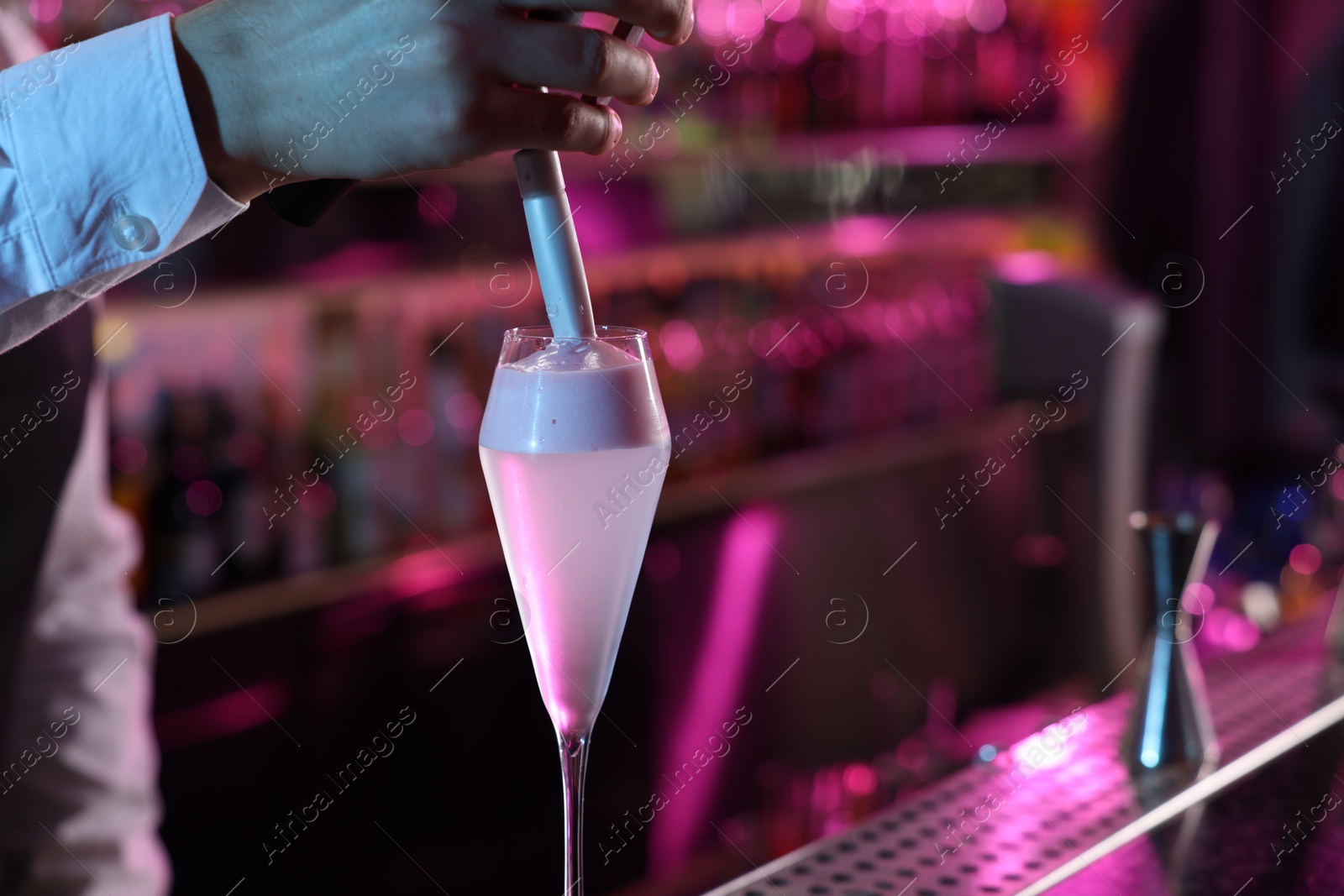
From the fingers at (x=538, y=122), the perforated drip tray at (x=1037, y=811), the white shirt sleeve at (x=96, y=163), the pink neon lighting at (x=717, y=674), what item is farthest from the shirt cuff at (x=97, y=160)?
the pink neon lighting at (x=717, y=674)

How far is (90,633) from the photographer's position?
4.42 ft

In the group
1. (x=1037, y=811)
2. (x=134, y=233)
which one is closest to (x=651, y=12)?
(x=134, y=233)

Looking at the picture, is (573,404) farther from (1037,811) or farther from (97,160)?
(1037,811)

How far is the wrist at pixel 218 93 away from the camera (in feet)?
2.28

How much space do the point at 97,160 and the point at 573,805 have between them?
1.48 ft

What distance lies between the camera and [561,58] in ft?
2.15

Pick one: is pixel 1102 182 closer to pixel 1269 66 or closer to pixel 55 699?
Result: pixel 1269 66

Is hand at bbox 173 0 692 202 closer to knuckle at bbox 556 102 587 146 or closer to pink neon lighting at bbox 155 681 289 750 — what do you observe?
knuckle at bbox 556 102 587 146

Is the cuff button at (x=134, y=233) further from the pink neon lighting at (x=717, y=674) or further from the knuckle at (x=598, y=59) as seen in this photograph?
the pink neon lighting at (x=717, y=674)

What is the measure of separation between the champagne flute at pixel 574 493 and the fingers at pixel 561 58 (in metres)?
0.15

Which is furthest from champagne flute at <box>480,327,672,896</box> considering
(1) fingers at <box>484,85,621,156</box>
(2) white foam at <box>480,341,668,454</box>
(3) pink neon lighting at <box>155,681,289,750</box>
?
(3) pink neon lighting at <box>155,681,289,750</box>

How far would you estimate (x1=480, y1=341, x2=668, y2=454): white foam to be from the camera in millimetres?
737

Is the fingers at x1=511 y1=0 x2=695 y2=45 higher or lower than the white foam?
higher

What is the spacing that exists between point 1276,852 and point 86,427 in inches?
44.7
